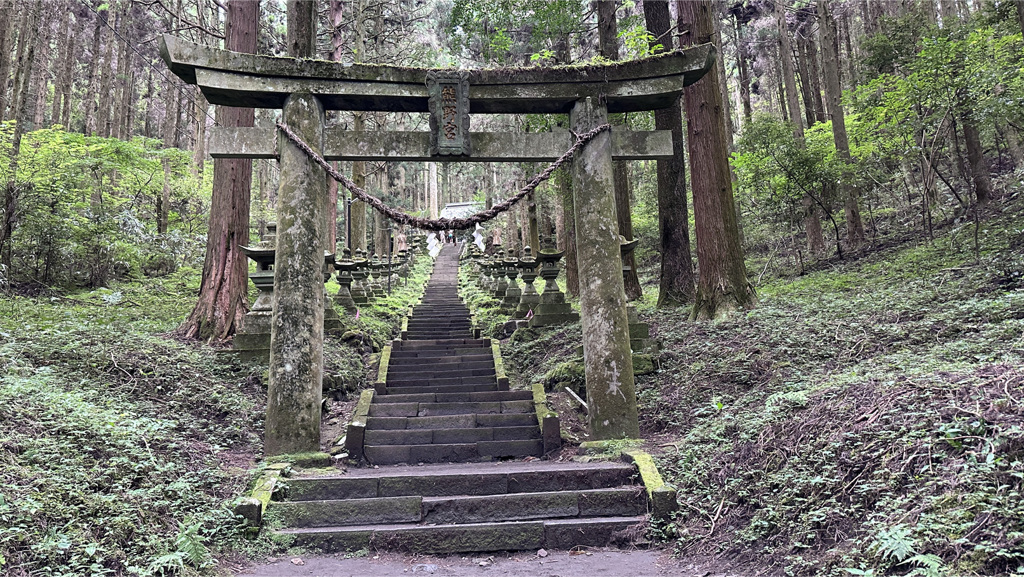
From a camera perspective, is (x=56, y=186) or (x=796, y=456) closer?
(x=796, y=456)

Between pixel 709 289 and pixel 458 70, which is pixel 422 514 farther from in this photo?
pixel 709 289

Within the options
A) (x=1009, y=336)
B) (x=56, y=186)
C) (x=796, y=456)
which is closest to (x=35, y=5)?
(x=56, y=186)

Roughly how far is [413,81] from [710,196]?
213 inches

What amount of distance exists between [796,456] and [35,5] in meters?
17.2

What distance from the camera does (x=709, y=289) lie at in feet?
29.2

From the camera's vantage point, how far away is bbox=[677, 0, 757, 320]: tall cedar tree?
28.9 ft

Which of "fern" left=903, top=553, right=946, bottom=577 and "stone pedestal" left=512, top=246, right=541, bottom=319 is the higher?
"stone pedestal" left=512, top=246, right=541, bottom=319

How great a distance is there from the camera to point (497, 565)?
3982 mm

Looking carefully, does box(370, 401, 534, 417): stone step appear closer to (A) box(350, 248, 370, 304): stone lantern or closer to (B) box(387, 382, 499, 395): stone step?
(B) box(387, 382, 499, 395): stone step

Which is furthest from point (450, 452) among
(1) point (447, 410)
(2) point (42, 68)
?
(2) point (42, 68)

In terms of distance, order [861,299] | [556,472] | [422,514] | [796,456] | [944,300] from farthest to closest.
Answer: [861,299]
[944,300]
[556,472]
[422,514]
[796,456]

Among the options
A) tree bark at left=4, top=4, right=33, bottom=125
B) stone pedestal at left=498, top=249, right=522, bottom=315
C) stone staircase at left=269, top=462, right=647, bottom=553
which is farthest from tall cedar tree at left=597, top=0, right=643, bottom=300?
tree bark at left=4, top=4, right=33, bottom=125

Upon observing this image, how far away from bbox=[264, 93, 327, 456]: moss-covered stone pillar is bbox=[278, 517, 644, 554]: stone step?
1.31 metres

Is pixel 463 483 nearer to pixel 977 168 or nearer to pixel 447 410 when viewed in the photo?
pixel 447 410
